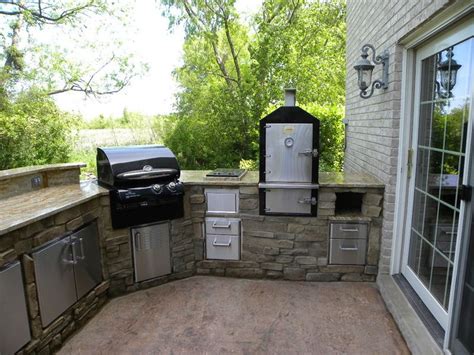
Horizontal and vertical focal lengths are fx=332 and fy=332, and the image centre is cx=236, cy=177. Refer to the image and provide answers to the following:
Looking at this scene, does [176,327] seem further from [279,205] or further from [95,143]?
[95,143]

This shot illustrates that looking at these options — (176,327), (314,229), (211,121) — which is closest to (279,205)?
(314,229)

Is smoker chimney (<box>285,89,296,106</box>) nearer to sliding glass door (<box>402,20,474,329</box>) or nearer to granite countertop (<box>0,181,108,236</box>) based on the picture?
sliding glass door (<box>402,20,474,329</box>)

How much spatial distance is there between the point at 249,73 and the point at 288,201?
5.91 meters

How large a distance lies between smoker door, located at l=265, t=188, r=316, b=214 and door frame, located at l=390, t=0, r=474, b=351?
2.26 feet

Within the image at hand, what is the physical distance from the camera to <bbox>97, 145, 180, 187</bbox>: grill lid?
2.67 meters

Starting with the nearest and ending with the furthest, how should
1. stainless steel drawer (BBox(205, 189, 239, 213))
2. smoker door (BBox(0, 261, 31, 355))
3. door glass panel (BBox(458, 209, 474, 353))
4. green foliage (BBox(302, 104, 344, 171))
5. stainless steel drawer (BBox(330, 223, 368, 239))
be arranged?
door glass panel (BBox(458, 209, 474, 353))
smoker door (BBox(0, 261, 31, 355))
stainless steel drawer (BBox(330, 223, 368, 239))
stainless steel drawer (BBox(205, 189, 239, 213))
green foliage (BBox(302, 104, 344, 171))

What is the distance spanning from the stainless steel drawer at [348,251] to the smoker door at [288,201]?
396 millimetres

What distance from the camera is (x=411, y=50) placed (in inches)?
93.0

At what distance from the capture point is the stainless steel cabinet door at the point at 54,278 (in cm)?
203

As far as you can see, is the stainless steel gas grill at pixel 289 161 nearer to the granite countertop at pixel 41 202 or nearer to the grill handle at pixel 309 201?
the grill handle at pixel 309 201

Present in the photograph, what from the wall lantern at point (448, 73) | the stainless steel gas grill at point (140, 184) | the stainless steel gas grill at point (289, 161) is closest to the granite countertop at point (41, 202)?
the stainless steel gas grill at point (140, 184)

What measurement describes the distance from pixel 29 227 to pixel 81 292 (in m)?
0.71

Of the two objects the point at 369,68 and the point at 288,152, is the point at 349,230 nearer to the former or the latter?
the point at 288,152

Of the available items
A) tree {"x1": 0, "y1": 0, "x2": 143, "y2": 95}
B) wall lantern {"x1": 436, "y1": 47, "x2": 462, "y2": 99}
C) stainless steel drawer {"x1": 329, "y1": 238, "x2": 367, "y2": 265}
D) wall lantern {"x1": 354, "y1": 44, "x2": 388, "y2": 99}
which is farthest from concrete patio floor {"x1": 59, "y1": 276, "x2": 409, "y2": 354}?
tree {"x1": 0, "y1": 0, "x2": 143, "y2": 95}
